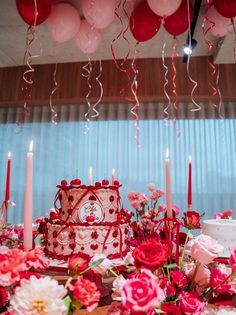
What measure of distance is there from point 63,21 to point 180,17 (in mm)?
732

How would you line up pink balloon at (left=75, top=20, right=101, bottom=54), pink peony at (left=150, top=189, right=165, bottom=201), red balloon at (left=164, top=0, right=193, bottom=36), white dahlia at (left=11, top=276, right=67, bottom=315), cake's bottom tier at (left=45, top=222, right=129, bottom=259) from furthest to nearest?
1. pink balloon at (left=75, top=20, right=101, bottom=54)
2. red balloon at (left=164, top=0, right=193, bottom=36)
3. pink peony at (left=150, top=189, right=165, bottom=201)
4. cake's bottom tier at (left=45, top=222, right=129, bottom=259)
5. white dahlia at (left=11, top=276, right=67, bottom=315)

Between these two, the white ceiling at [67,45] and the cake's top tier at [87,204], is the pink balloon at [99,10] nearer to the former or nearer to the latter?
the white ceiling at [67,45]

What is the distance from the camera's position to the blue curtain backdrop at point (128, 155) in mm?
3486

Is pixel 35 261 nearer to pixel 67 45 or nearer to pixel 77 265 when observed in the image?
pixel 77 265

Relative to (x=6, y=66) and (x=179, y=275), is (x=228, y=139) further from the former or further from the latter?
(x=179, y=275)

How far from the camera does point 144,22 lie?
5.85 ft

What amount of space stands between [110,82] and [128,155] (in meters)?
0.90

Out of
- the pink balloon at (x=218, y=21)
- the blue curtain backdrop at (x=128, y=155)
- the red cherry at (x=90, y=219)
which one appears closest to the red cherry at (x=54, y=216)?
the red cherry at (x=90, y=219)

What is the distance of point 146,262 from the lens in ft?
1.33

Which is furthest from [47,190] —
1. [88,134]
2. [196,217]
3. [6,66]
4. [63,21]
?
[196,217]

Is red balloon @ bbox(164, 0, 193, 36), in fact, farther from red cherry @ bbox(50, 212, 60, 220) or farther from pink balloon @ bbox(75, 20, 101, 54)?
red cherry @ bbox(50, 212, 60, 220)

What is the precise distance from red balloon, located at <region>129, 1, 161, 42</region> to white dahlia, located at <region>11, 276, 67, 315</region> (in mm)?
1721

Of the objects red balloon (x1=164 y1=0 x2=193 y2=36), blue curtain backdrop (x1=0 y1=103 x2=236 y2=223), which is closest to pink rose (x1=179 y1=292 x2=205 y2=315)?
red balloon (x1=164 y1=0 x2=193 y2=36)

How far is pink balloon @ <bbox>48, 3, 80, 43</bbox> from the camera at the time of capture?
1.88 meters
